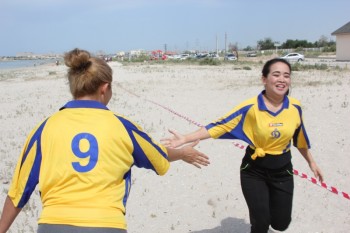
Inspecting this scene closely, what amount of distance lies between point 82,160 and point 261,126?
1.95 m

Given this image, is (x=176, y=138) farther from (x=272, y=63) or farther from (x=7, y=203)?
(x=7, y=203)

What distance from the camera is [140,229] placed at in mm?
4688

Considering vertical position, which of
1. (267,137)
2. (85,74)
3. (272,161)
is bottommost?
(272,161)

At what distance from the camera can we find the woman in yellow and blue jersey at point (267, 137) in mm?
3438

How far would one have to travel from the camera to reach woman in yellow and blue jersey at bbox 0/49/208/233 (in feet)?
5.98

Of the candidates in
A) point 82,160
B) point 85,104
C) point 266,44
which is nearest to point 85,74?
point 85,104

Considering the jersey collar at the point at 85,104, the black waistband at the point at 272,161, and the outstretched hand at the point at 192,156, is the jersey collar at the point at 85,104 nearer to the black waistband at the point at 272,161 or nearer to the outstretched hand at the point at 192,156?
the outstretched hand at the point at 192,156

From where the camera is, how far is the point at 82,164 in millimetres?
1842

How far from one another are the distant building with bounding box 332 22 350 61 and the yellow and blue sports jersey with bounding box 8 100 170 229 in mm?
50386

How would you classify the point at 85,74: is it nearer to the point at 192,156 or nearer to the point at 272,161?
the point at 192,156

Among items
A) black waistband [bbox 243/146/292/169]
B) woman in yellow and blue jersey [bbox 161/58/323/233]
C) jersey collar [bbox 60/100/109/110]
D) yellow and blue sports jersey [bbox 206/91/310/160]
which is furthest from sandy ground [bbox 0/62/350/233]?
jersey collar [bbox 60/100/109/110]

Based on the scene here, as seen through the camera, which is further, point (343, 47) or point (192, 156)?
point (343, 47)

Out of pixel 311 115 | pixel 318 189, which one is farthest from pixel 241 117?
pixel 311 115

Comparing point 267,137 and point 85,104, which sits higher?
point 85,104
